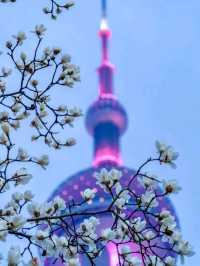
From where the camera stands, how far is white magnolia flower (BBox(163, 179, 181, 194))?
20.1 ft

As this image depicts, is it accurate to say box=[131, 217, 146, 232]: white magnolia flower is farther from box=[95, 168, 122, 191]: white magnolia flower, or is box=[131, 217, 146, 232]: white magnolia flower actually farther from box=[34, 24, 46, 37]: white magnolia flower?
box=[34, 24, 46, 37]: white magnolia flower

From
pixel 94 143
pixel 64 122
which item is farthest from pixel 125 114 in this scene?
pixel 64 122

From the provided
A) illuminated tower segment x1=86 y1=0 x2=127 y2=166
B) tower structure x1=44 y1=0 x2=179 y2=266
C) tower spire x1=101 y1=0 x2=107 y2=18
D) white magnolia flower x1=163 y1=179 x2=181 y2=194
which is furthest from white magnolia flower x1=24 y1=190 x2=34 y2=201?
tower spire x1=101 y1=0 x2=107 y2=18

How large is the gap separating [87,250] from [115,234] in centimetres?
26

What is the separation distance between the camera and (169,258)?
5.99 metres

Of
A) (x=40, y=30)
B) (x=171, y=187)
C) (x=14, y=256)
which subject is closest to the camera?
(x=14, y=256)

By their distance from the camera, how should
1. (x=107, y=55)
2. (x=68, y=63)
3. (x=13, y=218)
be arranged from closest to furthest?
(x=13, y=218), (x=68, y=63), (x=107, y=55)

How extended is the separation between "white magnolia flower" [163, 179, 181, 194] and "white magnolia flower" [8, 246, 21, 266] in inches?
52.0

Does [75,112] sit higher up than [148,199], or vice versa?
[75,112]

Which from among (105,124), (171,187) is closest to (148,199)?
(171,187)

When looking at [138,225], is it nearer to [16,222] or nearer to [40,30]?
[16,222]

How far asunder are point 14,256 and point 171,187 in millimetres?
1408

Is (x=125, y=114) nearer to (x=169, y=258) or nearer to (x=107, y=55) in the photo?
(x=107, y=55)

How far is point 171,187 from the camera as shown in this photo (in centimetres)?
615
